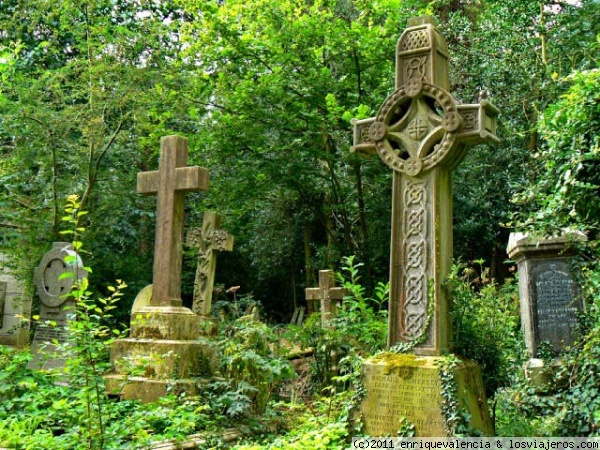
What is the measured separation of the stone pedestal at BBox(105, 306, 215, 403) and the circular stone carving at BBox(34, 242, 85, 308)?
2660mm

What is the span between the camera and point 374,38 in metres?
10.5

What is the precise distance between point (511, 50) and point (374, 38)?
4054mm

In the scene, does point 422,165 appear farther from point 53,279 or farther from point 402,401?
point 53,279

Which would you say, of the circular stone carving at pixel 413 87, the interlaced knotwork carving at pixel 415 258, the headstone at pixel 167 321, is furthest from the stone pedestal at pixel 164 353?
the circular stone carving at pixel 413 87

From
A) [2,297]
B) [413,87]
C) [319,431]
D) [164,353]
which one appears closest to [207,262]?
[164,353]

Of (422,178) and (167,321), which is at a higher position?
(422,178)

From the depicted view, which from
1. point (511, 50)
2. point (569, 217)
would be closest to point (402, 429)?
point (569, 217)

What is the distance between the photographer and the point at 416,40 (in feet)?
17.8

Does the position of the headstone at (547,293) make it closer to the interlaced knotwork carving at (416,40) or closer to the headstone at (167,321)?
the interlaced knotwork carving at (416,40)

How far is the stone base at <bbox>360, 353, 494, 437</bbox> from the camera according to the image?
15.0 feet

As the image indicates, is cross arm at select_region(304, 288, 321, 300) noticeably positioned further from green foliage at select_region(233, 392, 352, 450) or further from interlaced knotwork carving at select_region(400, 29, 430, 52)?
interlaced knotwork carving at select_region(400, 29, 430, 52)

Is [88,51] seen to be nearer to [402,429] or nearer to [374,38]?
[374,38]

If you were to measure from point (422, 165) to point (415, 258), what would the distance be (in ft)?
2.68

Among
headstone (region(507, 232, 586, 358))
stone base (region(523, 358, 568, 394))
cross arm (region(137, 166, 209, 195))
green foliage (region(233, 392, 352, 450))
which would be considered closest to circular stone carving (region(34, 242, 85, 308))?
cross arm (region(137, 166, 209, 195))
